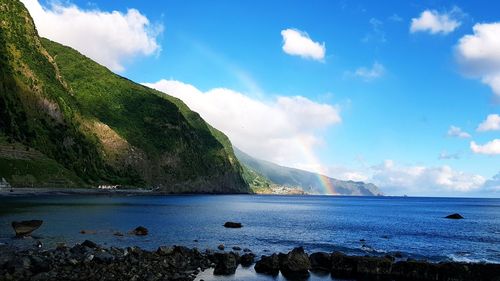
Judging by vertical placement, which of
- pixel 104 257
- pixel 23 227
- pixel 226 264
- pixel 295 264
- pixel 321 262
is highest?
pixel 321 262

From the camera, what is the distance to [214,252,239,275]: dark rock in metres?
39.3

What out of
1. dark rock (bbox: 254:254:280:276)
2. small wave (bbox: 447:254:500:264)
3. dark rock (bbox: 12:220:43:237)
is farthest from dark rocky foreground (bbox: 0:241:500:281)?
small wave (bbox: 447:254:500:264)

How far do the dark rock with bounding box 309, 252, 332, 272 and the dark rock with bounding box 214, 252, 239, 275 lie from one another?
24.0ft

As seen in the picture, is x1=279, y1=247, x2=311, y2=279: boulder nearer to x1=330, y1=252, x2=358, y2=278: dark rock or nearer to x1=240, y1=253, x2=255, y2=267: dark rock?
x1=330, y1=252, x2=358, y2=278: dark rock

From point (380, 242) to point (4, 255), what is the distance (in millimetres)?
51116

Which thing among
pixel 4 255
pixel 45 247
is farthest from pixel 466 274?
pixel 45 247

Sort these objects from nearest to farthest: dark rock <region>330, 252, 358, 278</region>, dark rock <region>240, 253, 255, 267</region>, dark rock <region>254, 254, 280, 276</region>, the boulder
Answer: dark rock <region>330, 252, 358, 278</region> < the boulder < dark rock <region>254, 254, 280, 276</region> < dark rock <region>240, 253, 255, 267</region>

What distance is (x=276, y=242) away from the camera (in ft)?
210

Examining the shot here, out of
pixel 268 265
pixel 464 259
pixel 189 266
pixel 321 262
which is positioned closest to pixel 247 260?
pixel 268 265

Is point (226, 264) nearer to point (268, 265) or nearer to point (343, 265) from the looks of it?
point (268, 265)

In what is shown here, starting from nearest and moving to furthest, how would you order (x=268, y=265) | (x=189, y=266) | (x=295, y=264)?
(x=189, y=266)
(x=295, y=264)
(x=268, y=265)

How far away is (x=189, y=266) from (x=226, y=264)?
3393 millimetres

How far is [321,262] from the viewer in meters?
42.3

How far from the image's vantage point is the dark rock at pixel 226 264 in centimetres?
3931
